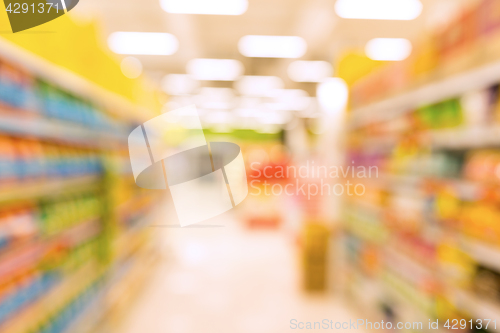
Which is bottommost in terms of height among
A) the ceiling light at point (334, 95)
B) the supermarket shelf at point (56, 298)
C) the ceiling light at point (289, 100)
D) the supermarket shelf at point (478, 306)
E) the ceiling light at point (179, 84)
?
the supermarket shelf at point (478, 306)

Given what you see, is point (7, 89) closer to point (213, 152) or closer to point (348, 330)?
point (213, 152)

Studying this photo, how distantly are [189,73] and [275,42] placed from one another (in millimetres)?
3132

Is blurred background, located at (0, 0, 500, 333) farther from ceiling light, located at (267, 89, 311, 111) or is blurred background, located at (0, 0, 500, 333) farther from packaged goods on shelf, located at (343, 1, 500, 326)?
ceiling light, located at (267, 89, 311, 111)

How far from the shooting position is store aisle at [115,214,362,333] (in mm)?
3141

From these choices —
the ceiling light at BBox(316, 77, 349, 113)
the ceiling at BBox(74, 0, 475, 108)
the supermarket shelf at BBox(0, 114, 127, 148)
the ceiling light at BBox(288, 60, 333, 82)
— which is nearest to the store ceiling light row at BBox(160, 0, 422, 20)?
the ceiling at BBox(74, 0, 475, 108)

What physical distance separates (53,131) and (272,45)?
13.9ft

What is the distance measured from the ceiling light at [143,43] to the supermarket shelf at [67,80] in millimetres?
2029

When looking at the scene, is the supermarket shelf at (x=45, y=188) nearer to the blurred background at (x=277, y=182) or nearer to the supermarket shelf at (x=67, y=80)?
the blurred background at (x=277, y=182)

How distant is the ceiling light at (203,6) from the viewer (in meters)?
3.94

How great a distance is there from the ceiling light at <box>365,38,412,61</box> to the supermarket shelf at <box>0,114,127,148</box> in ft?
14.0

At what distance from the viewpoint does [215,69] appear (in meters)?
7.52

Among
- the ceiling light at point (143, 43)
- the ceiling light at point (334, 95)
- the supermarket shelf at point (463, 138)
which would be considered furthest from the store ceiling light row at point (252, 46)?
the supermarket shelf at point (463, 138)

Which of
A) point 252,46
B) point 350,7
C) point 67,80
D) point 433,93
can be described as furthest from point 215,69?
point 433,93

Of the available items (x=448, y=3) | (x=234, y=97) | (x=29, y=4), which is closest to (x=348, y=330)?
(x=29, y=4)
